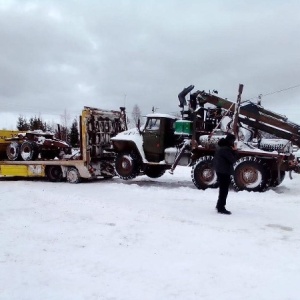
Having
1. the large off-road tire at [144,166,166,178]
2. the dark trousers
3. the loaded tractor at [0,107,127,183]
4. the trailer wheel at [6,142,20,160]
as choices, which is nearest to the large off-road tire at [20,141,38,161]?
the loaded tractor at [0,107,127,183]

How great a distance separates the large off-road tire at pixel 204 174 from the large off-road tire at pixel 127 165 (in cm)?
229

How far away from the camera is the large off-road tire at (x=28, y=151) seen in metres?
14.0

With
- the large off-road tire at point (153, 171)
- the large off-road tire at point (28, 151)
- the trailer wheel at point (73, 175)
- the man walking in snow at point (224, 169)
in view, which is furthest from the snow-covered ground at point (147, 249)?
the large off-road tire at point (28, 151)

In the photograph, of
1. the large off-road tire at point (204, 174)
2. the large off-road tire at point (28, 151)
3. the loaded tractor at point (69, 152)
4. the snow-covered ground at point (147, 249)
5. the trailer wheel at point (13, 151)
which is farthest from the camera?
the trailer wheel at point (13, 151)

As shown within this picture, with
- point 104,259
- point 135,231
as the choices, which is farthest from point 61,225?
point 104,259

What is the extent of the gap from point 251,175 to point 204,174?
4.56 feet

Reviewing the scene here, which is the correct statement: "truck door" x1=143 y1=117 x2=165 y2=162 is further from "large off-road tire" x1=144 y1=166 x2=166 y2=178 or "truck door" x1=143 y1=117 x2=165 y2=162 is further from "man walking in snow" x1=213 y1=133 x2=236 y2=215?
"man walking in snow" x1=213 y1=133 x2=236 y2=215

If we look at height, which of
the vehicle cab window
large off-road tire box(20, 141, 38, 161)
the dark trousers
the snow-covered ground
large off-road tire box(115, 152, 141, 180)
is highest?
the vehicle cab window

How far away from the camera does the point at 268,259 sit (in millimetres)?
4859

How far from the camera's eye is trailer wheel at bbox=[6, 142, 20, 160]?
14383 mm

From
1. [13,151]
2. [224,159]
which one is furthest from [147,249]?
[13,151]

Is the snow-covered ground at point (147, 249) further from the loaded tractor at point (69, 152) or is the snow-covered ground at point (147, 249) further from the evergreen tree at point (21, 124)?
the evergreen tree at point (21, 124)

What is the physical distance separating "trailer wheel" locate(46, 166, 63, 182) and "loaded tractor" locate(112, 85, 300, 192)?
2354 millimetres

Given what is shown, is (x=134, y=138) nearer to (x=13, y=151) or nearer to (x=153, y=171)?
(x=153, y=171)
